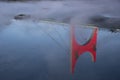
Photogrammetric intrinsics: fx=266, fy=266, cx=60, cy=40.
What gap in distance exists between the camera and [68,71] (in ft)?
19.6

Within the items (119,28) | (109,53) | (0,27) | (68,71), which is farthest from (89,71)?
(0,27)

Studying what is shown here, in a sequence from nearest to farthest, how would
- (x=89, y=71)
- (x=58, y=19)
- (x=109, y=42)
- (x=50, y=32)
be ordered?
(x=89, y=71), (x=109, y=42), (x=50, y=32), (x=58, y=19)

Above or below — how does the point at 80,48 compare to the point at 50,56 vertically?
above

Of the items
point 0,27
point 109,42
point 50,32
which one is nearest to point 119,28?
point 109,42

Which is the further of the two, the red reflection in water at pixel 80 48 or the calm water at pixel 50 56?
the calm water at pixel 50 56

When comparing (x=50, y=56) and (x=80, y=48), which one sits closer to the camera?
(x=80, y=48)

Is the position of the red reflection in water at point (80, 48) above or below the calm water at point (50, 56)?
above

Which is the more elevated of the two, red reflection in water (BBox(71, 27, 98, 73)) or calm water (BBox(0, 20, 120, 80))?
red reflection in water (BBox(71, 27, 98, 73))

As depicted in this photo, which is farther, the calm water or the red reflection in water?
the calm water

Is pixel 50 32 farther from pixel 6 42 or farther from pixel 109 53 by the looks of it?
pixel 109 53

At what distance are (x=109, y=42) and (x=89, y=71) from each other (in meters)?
1.82

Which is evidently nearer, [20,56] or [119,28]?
[20,56]

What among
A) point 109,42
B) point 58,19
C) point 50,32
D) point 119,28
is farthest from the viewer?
point 58,19

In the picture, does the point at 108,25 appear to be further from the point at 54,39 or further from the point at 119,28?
the point at 54,39
